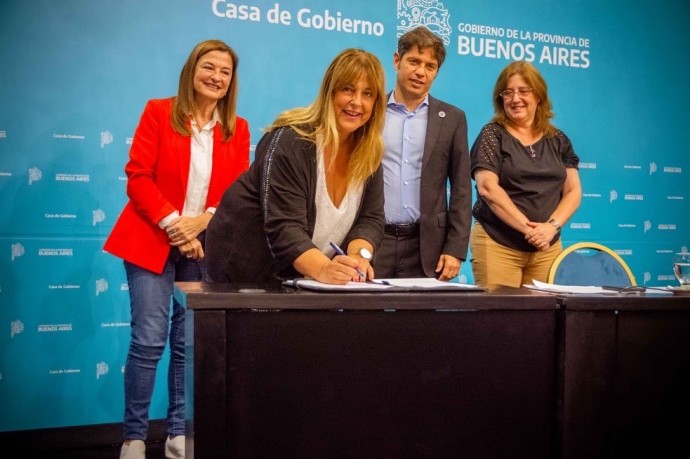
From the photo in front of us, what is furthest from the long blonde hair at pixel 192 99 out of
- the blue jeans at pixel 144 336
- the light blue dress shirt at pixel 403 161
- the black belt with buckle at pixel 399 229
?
the black belt with buckle at pixel 399 229

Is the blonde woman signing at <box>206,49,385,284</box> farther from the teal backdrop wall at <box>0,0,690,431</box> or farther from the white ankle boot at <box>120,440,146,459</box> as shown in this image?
the teal backdrop wall at <box>0,0,690,431</box>

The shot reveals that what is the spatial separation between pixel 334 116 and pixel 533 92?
1355 millimetres

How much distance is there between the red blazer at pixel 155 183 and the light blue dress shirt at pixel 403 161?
64 cm

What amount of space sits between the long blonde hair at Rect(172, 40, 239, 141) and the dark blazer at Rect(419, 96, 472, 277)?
781mm

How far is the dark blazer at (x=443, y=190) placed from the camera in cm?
260

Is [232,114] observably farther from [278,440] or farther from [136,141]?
[278,440]

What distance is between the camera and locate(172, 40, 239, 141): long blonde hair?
2680mm

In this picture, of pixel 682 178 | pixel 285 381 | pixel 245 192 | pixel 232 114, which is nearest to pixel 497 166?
pixel 232 114

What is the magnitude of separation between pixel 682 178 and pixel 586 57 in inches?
41.0

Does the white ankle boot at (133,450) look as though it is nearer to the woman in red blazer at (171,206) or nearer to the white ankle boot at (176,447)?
the woman in red blazer at (171,206)

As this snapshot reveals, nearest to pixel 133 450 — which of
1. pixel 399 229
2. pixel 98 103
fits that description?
pixel 399 229

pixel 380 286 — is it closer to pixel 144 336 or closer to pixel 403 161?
pixel 403 161

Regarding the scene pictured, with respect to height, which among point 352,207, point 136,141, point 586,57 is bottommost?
point 352,207

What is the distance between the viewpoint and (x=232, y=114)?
A: 2.79 meters
